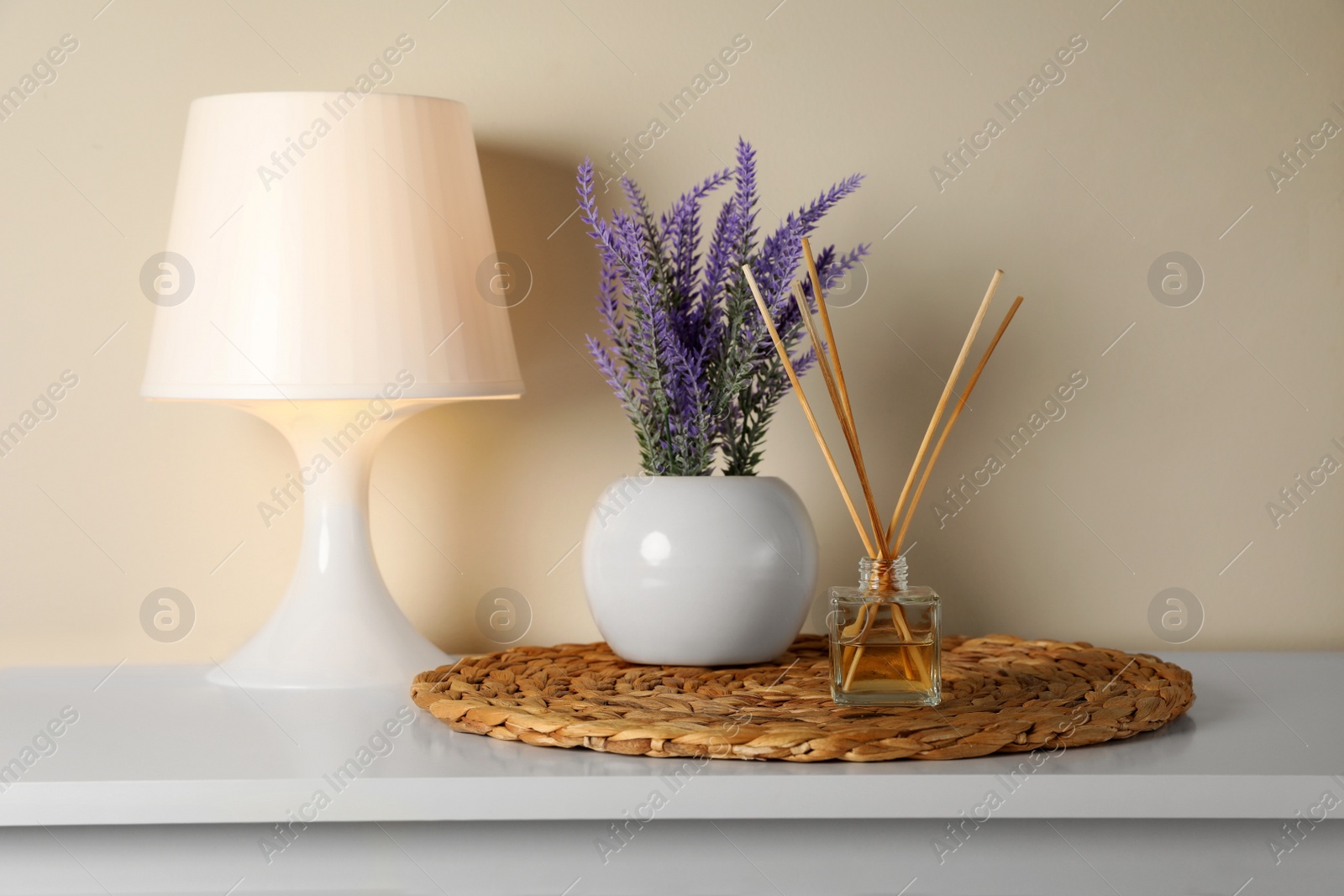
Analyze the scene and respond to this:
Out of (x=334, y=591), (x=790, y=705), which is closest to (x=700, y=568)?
(x=790, y=705)

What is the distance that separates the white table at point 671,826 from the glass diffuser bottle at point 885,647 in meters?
0.10

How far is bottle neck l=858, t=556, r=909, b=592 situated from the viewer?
0.74 m

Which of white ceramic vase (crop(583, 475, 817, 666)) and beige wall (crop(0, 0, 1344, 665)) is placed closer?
white ceramic vase (crop(583, 475, 817, 666))

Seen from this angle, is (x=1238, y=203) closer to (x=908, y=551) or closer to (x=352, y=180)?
(x=908, y=551)

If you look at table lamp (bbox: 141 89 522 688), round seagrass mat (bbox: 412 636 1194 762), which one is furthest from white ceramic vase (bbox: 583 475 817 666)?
table lamp (bbox: 141 89 522 688)

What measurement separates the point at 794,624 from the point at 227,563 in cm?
53

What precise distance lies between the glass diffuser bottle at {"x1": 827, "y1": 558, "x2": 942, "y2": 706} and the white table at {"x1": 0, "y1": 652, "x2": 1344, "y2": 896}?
0.10 m

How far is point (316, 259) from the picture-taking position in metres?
0.83

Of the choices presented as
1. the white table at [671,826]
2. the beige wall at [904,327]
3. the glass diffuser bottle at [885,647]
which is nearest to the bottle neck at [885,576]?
the glass diffuser bottle at [885,647]

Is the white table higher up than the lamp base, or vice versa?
the lamp base

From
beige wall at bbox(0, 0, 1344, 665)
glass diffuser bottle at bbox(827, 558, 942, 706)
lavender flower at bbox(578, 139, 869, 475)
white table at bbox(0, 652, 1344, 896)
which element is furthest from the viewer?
beige wall at bbox(0, 0, 1344, 665)

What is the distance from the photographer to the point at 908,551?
105 cm

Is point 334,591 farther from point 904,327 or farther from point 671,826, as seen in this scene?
point 904,327

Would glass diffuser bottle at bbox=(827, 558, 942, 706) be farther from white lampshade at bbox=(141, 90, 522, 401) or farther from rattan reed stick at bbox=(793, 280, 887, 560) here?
white lampshade at bbox=(141, 90, 522, 401)
